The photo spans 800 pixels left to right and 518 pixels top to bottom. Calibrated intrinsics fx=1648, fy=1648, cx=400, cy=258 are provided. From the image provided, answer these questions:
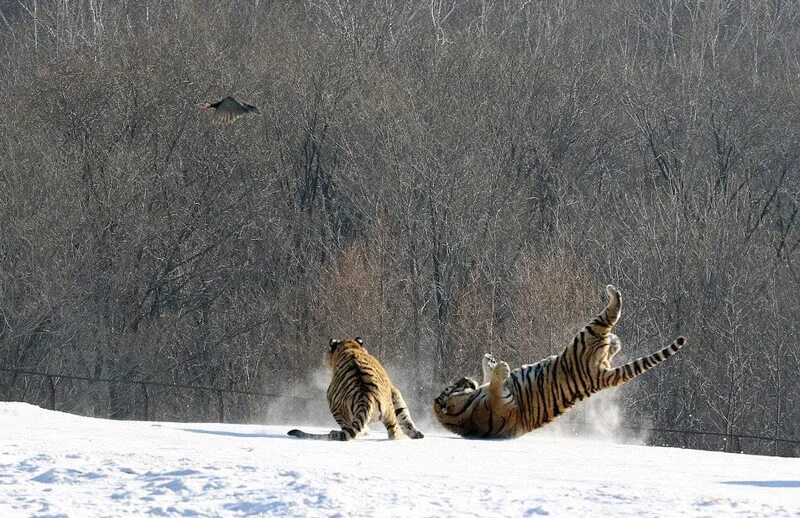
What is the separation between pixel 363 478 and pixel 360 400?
130 inches

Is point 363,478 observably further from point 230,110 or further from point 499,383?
point 230,110

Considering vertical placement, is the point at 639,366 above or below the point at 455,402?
above

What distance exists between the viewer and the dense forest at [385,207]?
4112 cm

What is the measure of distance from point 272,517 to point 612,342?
6536mm

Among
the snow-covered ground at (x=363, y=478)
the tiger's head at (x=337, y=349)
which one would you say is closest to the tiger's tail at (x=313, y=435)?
the snow-covered ground at (x=363, y=478)

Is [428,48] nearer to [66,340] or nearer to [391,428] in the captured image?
[66,340]


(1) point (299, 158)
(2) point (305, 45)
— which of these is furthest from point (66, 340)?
(2) point (305, 45)

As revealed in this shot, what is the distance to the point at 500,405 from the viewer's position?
1609 centimetres

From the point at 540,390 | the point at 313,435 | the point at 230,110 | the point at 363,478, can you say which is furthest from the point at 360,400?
the point at 230,110

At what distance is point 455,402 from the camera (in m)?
16.4

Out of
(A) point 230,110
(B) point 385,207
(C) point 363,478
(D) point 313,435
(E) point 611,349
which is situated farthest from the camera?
(B) point 385,207

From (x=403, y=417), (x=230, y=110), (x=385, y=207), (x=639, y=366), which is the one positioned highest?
(x=385, y=207)

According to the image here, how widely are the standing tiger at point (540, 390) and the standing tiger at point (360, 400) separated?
34.3 inches

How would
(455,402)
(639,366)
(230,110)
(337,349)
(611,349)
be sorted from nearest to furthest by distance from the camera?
(639,366) < (337,349) < (455,402) < (611,349) < (230,110)
